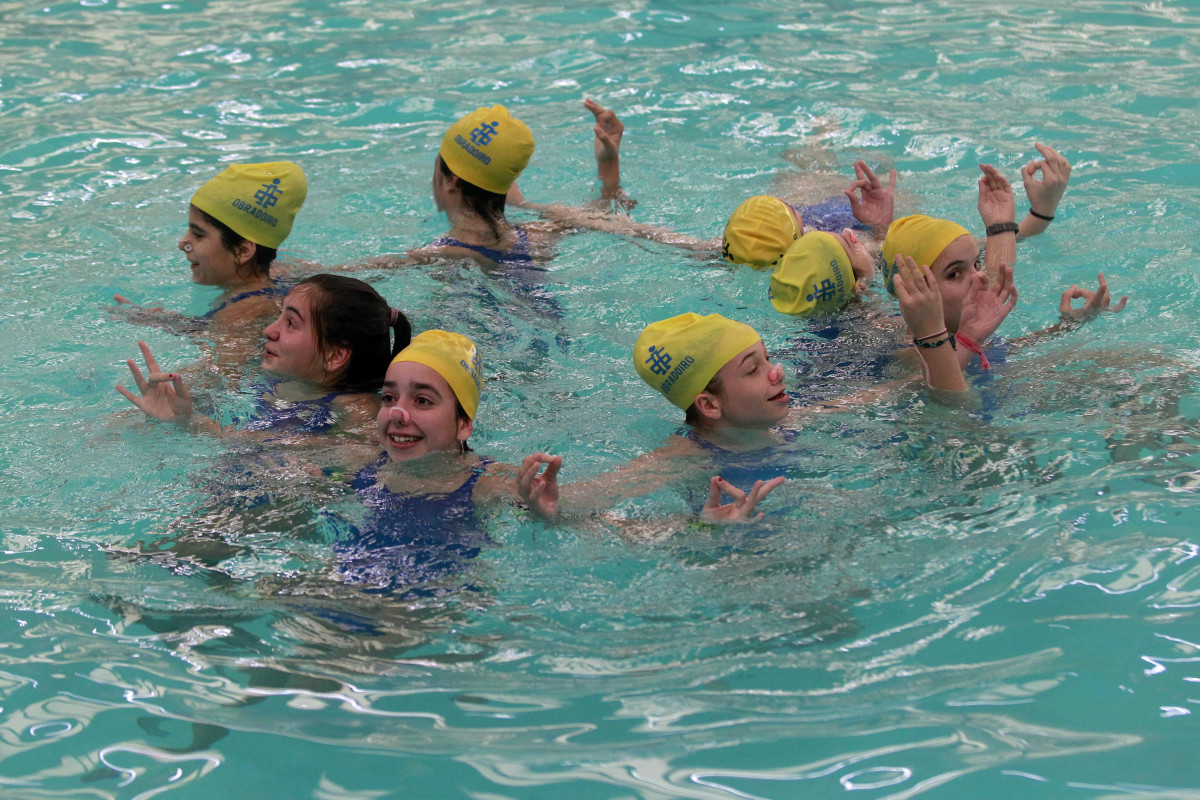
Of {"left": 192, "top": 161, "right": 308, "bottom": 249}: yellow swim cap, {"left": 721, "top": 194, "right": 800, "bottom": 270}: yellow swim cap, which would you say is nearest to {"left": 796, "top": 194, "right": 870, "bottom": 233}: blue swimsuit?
{"left": 721, "top": 194, "right": 800, "bottom": 270}: yellow swim cap

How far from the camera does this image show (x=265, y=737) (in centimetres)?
383

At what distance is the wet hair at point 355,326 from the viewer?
5.61m

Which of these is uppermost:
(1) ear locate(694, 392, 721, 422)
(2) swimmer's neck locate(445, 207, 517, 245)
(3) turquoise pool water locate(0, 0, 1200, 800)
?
(2) swimmer's neck locate(445, 207, 517, 245)

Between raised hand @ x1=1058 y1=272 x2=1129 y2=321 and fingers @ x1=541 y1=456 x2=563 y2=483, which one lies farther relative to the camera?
raised hand @ x1=1058 y1=272 x2=1129 y2=321

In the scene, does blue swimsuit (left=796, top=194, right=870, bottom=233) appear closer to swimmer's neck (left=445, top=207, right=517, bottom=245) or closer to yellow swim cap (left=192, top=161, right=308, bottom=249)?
swimmer's neck (left=445, top=207, right=517, bottom=245)

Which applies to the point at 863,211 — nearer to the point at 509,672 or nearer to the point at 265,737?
the point at 509,672

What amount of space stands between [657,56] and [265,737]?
993 cm

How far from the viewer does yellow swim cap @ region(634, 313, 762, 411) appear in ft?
16.6

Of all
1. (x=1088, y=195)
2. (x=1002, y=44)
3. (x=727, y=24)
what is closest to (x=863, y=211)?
(x=1088, y=195)

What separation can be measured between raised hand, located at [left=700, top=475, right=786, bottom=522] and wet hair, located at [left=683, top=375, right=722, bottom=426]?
0.80 m

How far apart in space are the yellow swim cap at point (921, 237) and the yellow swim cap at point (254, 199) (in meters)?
3.64

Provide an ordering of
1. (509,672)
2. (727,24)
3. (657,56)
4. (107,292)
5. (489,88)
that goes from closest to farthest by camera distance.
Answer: (509,672) → (107,292) → (489,88) → (657,56) → (727,24)

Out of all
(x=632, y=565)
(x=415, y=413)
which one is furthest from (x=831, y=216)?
(x=415, y=413)

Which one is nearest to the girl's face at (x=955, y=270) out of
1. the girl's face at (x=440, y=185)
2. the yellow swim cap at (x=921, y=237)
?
the yellow swim cap at (x=921, y=237)
